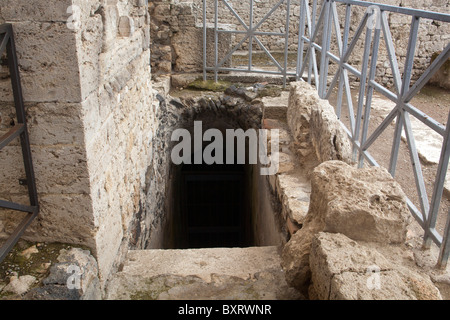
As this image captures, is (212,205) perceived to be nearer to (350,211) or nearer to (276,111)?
(276,111)

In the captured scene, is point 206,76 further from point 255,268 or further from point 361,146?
point 255,268

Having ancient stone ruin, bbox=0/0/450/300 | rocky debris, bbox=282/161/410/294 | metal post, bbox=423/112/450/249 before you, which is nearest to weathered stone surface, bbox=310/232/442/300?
ancient stone ruin, bbox=0/0/450/300

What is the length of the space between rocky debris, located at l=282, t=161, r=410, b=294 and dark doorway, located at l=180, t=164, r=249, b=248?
19.5 feet

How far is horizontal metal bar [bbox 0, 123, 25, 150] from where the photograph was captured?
6.99 ft

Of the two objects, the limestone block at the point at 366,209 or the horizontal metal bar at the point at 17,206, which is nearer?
the horizontal metal bar at the point at 17,206

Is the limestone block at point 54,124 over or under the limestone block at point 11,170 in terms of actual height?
over

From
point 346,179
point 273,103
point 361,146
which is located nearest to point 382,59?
point 273,103

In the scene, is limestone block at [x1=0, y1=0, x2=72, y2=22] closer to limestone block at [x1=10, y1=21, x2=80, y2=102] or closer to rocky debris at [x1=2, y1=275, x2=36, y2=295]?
limestone block at [x1=10, y1=21, x2=80, y2=102]

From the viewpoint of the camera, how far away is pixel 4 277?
239cm

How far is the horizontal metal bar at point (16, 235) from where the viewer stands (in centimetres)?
226

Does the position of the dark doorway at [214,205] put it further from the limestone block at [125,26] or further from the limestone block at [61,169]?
the limestone block at [61,169]

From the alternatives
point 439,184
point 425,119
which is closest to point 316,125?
point 425,119

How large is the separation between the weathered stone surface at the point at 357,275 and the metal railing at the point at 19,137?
174 cm

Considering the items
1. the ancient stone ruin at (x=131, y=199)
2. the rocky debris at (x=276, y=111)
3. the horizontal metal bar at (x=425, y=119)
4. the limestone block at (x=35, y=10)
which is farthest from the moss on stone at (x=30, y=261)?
the rocky debris at (x=276, y=111)
